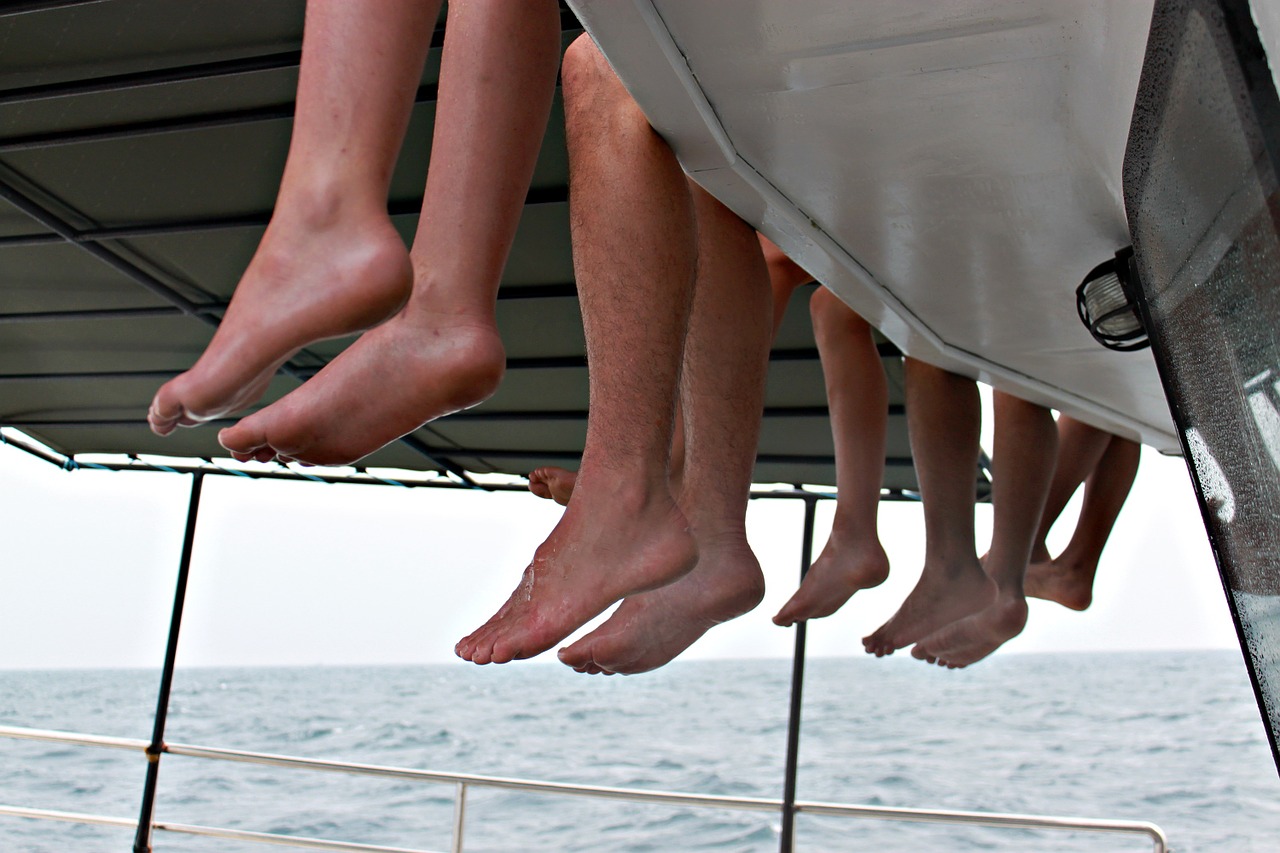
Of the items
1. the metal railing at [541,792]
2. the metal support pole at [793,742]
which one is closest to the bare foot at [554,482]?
the metal railing at [541,792]

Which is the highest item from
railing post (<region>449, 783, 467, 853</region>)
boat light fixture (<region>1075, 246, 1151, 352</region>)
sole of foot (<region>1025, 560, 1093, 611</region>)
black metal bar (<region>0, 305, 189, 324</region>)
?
black metal bar (<region>0, 305, 189, 324</region>)

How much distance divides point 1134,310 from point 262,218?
3.26 metres

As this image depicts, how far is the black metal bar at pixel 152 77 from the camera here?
10.8 feet

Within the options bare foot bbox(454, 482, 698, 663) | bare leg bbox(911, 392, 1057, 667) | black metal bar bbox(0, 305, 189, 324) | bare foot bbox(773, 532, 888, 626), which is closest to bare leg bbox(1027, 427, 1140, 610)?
bare leg bbox(911, 392, 1057, 667)

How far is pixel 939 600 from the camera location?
268 centimetres

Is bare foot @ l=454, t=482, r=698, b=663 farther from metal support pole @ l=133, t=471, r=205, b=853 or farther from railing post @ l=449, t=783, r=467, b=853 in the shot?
metal support pole @ l=133, t=471, r=205, b=853

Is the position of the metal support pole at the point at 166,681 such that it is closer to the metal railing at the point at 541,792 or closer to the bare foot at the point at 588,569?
the metal railing at the point at 541,792

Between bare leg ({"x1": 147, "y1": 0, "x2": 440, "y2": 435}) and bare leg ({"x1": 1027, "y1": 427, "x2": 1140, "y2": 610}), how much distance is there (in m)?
2.67

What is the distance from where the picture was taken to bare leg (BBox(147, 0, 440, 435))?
102cm

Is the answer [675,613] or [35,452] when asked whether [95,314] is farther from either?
[675,613]

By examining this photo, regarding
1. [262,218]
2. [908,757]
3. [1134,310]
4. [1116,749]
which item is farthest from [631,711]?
[1134,310]

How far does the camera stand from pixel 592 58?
1.56 metres

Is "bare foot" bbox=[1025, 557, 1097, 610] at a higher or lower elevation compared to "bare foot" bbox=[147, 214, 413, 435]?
higher

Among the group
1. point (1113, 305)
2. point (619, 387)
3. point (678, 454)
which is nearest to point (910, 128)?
point (619, 387)
